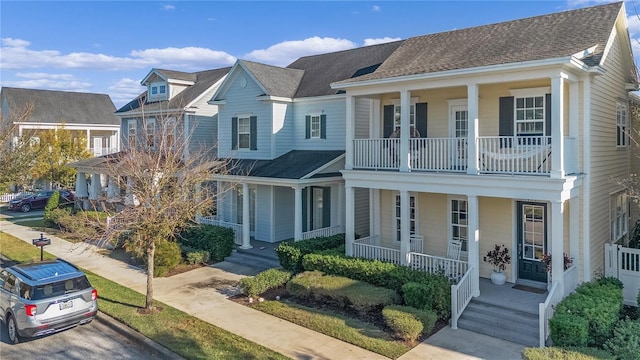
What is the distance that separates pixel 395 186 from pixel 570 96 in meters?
5.33

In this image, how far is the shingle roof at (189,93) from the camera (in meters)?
25.0

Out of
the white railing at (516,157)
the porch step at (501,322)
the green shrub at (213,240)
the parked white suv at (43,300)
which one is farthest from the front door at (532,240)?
the parked white suv at (43,300)

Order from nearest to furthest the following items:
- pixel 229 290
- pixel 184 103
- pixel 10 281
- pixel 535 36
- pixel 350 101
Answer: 1. pixel 10 281
2. pixel 535 36
3. pixel 229 290
4. pixel 350 101
5. pixel 184 103

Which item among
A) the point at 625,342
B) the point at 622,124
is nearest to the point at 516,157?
the point at 625,342

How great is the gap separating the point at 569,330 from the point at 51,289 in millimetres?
11162

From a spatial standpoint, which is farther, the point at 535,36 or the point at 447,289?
the point at 535,36

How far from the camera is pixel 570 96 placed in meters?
12.1

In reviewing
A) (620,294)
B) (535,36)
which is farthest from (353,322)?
(535,36)

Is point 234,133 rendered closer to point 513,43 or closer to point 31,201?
point 513,43

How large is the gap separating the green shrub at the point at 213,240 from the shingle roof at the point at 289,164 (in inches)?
99.9

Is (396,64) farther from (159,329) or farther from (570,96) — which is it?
(159,329)

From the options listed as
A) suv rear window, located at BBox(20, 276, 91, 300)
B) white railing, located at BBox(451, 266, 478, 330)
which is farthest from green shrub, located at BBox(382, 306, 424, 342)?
suv rear window, located at BBox(20, 276, 91, 300)

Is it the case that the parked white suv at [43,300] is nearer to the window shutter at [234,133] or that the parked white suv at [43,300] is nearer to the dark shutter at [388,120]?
the dark shutter at [388,120]

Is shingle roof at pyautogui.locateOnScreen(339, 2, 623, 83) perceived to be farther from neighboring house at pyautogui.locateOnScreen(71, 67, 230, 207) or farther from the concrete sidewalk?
neighboring house at pyautogui.locateOnScreen(71, 67, 230, 207)
